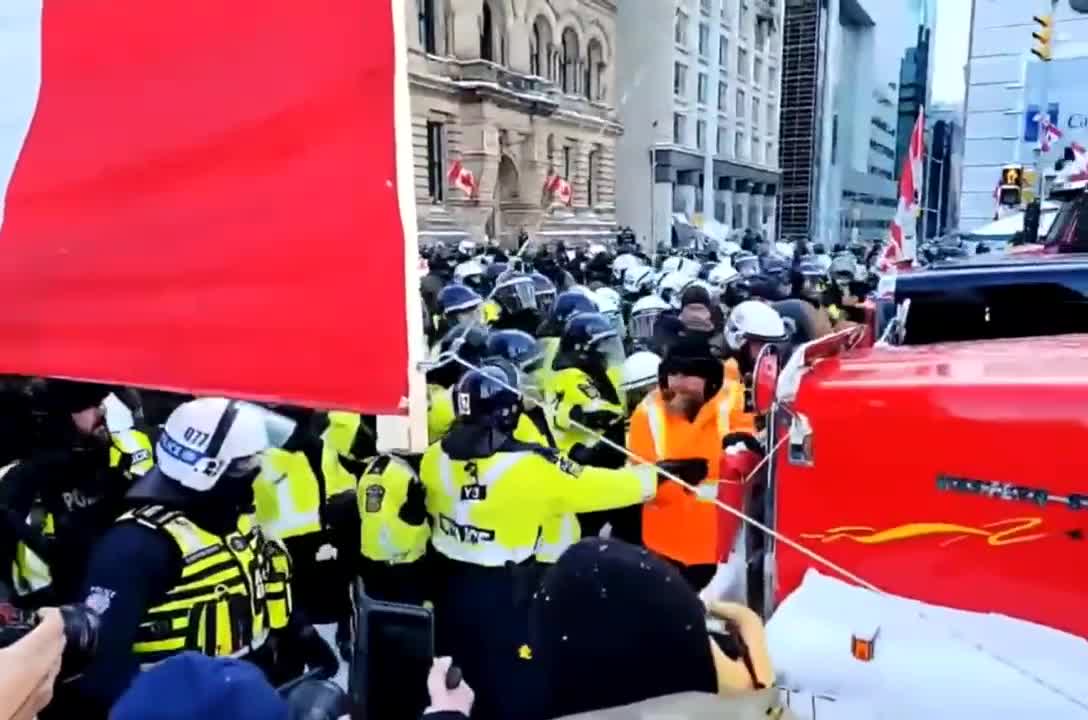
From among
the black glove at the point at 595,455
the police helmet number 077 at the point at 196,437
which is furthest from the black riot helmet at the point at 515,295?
the police helmet number 077 at the point at 196,437

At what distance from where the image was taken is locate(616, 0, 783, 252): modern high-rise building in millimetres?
51719

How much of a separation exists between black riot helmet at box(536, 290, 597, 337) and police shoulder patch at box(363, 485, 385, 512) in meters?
3.48

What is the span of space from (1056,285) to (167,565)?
417cm

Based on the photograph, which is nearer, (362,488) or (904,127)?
(362,488)

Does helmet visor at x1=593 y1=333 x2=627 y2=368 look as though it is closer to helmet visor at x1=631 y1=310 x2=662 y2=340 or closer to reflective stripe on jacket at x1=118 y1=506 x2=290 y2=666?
helmet visor at x1=631 y1=310 x2=662 y2=340

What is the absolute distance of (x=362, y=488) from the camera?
13.7 ft

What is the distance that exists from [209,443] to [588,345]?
11.4 feet

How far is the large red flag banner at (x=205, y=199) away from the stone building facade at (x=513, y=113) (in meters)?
28.1

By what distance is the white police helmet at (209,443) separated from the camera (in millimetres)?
2949

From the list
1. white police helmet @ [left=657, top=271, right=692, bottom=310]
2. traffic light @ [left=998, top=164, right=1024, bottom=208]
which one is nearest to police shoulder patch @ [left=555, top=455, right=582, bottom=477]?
white police helmet @ [left=657, top=271, right=692, bottom=310]

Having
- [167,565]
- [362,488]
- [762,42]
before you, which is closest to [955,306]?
[362,488]

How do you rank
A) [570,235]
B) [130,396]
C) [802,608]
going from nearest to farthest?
[802,608] → [130,396] → [570,235]

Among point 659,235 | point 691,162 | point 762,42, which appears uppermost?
point 762,42

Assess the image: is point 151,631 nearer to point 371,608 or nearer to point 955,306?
point 371,608
